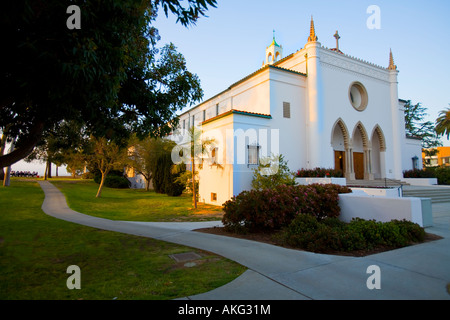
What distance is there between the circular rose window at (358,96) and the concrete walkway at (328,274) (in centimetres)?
1848

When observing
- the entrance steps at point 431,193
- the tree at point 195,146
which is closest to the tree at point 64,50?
the tree at point 195,146

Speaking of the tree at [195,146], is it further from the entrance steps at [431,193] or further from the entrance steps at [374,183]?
the entrance steps at [431,193]

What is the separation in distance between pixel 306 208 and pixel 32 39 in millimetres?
Answer: 8906

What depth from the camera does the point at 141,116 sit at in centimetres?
792

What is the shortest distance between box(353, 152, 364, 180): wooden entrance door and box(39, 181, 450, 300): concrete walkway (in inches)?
684

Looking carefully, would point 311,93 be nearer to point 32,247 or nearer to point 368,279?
point 368,279

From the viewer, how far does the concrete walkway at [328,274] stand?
374 cm

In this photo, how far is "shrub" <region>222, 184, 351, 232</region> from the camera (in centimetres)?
862

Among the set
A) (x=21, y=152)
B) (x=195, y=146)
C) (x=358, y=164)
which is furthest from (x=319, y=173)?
(x=21, y=152)

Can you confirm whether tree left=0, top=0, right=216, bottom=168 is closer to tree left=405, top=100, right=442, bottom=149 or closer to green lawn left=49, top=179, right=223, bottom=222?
green lawn left=49, top=179, right=223, bottom=222

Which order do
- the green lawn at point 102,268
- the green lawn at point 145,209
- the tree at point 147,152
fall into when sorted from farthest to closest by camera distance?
the tree at point 147,152 < the green lawn at point 145,209 < the green lawn at point 102,268

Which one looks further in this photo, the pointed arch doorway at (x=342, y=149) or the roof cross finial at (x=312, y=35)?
the pointed arch doorway at (x=342, y=149)

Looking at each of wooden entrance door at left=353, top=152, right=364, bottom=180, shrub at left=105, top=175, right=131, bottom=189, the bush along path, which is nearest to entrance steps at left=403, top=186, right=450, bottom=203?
wooden entrance door at left=353, top=152, right=364, bottom=180

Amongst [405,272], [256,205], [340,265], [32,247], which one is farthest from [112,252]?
[405,272]
